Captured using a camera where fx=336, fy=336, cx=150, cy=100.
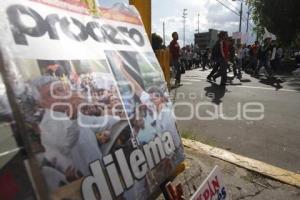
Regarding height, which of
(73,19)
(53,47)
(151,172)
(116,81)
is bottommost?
(151,172)

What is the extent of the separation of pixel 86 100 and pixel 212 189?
3.24 feet

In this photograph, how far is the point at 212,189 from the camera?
7.13 feet

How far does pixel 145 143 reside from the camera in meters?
2.37

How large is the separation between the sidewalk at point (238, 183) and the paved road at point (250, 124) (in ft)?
1.90

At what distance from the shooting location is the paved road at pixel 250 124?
429 centimetres

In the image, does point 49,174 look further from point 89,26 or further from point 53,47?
point 89,26

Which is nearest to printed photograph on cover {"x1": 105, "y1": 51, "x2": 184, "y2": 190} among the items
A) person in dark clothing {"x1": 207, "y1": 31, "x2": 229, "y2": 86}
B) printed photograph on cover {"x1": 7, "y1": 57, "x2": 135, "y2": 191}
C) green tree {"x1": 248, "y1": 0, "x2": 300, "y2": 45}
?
printed photograph on cover {"x1": 7, "y1": 57, "x2": 135, "y2": 191}

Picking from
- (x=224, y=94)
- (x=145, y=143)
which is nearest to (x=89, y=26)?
(x=145, y=143)

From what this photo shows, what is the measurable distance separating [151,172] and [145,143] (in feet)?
0.68

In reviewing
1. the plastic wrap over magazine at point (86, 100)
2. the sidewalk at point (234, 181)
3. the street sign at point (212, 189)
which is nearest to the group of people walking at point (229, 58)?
the sidewalk at point (234, 181)

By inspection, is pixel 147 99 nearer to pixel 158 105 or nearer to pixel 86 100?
pixel 158 105

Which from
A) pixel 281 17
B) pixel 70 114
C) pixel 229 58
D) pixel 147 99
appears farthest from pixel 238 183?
pixel 281 17

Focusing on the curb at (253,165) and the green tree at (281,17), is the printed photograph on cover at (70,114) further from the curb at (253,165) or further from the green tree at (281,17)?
the green tree at (281,17)

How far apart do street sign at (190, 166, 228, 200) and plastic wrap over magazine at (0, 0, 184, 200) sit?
40 cm
